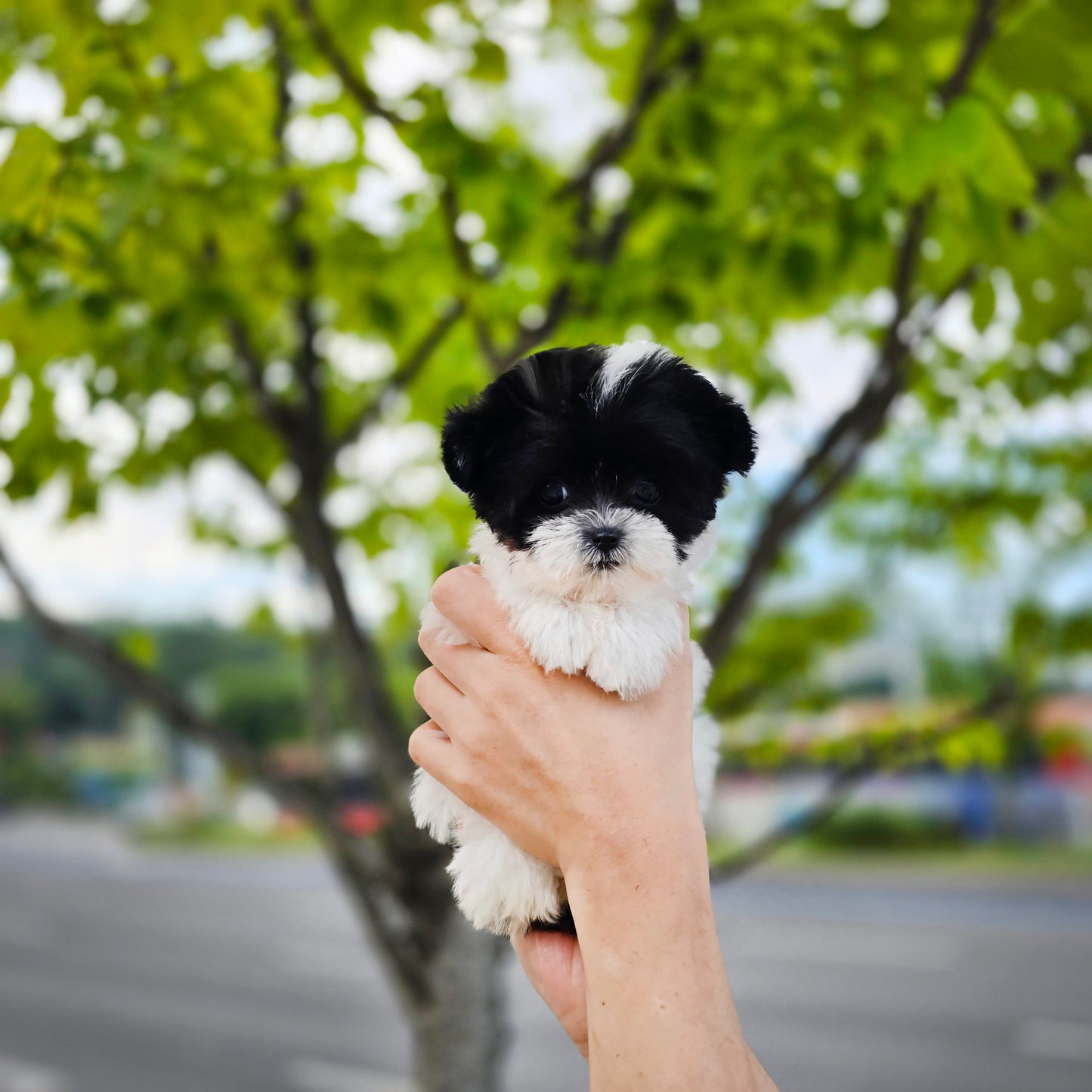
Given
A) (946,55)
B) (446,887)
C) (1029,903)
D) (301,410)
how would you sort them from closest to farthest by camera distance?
(946,55) < (446,887) < (301,410) < (1029,903)

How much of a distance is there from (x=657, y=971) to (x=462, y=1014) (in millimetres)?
2877

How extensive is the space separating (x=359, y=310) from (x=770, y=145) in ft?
6.24

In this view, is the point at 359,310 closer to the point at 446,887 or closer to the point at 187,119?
the point at 187,119

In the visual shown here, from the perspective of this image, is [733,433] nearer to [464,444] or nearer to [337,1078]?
[464,444]

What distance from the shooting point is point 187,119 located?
2789 millimetres

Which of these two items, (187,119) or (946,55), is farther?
(946,55)

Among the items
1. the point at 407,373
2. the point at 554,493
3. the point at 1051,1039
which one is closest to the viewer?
the point at 554,493

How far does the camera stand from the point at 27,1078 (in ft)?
48.9

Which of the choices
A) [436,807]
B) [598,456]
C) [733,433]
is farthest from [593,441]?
[436,807]

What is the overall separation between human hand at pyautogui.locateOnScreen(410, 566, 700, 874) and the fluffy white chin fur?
4cm

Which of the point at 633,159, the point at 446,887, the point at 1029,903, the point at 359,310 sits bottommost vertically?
the point at 446,887

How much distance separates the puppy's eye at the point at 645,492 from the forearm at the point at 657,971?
53 cm

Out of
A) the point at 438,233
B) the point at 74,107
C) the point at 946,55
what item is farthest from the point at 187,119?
the point at 946,55

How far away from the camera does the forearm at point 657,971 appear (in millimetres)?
1375
